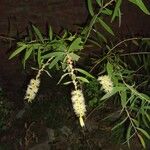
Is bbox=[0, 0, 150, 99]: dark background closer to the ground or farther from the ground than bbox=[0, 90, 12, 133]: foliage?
farther from the ground

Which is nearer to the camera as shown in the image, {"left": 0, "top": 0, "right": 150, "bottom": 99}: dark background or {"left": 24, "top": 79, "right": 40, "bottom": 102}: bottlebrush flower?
{"left": 24, "top": 79, "right": 40, "bottom": 102}: bottlebrush flower

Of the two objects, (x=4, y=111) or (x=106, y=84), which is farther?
(x=4, y=111)

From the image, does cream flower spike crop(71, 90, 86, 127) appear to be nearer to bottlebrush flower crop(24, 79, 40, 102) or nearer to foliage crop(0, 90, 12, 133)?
bottlebrush flower crop(24, 79, 40, 102)

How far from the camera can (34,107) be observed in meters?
5.07

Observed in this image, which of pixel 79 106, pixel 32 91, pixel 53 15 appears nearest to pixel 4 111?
pixel 53 15

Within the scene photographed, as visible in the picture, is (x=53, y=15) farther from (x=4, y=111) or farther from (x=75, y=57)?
(x=75, y=57)

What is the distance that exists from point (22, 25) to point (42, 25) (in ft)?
0.81

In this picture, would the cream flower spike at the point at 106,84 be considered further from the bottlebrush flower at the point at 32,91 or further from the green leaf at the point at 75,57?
the bottlebrush flower at the point at 32,91

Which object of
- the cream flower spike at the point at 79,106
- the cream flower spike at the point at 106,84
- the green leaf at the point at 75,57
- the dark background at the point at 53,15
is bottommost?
Result: the cream flower spike at the point at 79,106

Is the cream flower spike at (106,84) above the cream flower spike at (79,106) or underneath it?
above

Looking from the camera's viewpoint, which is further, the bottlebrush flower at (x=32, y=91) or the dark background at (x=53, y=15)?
the dark background at (x=53, y=15)

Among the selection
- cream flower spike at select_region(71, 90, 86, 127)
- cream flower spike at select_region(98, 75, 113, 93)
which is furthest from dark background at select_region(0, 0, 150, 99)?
cream flower spike at select_region(71, 90, 86, 127)

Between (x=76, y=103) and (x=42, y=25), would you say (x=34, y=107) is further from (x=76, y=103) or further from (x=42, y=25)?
(x=76, y=103)

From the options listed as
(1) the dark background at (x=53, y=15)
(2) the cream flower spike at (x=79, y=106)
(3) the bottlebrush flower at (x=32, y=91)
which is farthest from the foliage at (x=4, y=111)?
(2) the cream flower spike at (x=79, y=106)
